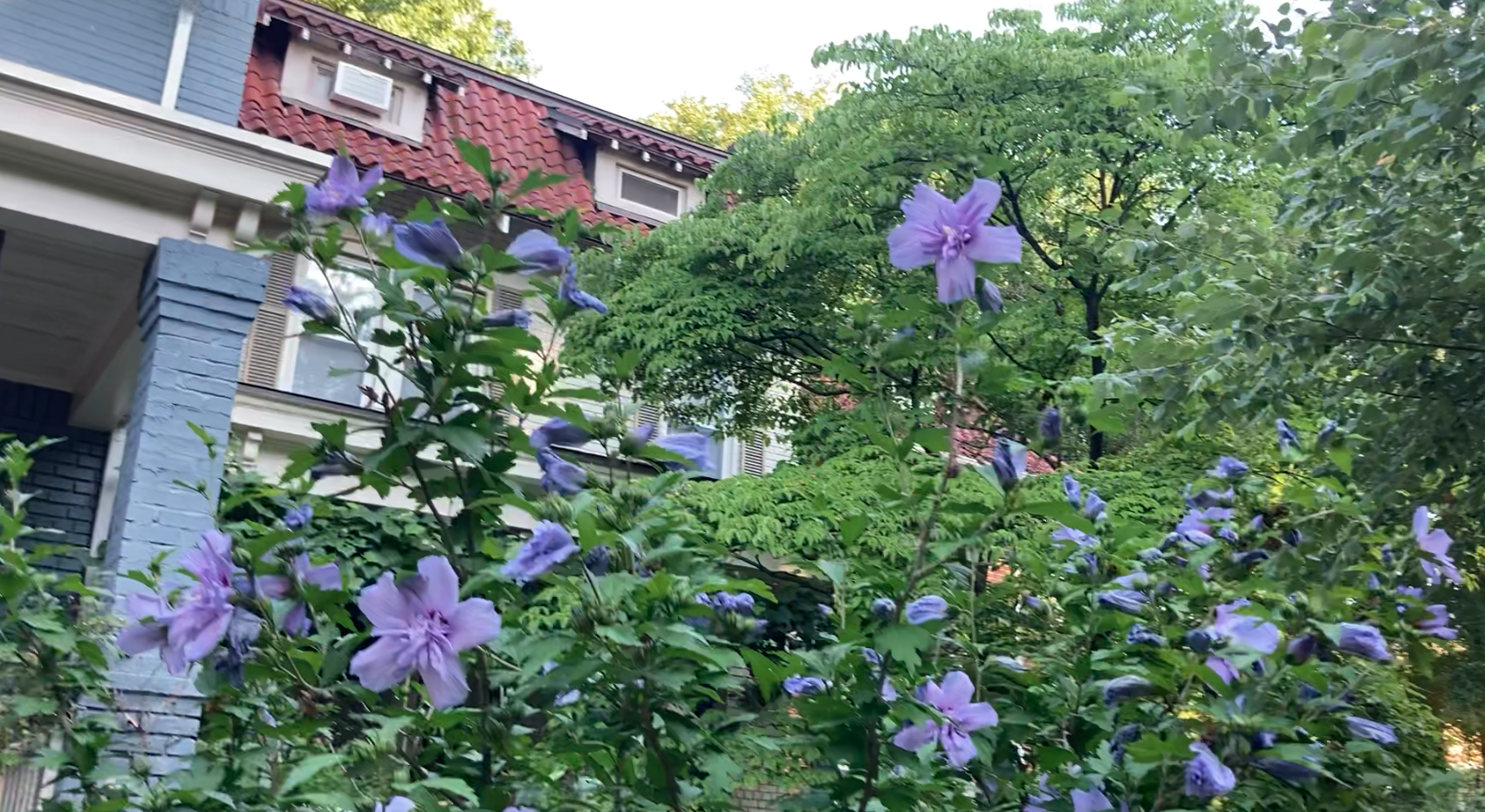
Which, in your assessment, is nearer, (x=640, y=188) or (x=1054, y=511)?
(x=1054, y=511)

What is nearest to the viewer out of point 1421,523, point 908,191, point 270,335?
point 1421,523

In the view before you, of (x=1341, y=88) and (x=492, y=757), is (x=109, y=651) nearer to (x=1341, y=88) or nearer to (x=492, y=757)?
(x=492, y=757)

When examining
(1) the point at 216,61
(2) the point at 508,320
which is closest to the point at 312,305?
(2) the point at 508,320

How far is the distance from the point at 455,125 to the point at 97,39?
472 cm

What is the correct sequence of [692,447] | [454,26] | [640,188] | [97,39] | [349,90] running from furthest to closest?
[454,26] < [640,188] < [349,90] < [97,39] < [692,447]

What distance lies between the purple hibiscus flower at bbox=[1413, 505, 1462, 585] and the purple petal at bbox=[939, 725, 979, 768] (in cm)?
99

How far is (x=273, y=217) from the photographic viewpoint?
4445 millimetres

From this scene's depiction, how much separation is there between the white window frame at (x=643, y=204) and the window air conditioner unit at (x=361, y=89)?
1974 millimetres

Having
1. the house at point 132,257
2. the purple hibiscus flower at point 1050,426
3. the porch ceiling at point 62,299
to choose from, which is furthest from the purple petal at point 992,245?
the porch ceiling at point 62,299

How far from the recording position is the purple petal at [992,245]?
143cm

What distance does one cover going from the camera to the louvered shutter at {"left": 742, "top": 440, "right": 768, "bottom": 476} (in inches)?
392

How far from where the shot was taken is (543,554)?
1.34 meters

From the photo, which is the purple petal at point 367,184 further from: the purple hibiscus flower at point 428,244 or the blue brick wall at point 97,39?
the blue brick wall at point 97,39

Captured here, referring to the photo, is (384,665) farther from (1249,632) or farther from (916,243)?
(1249,632)
